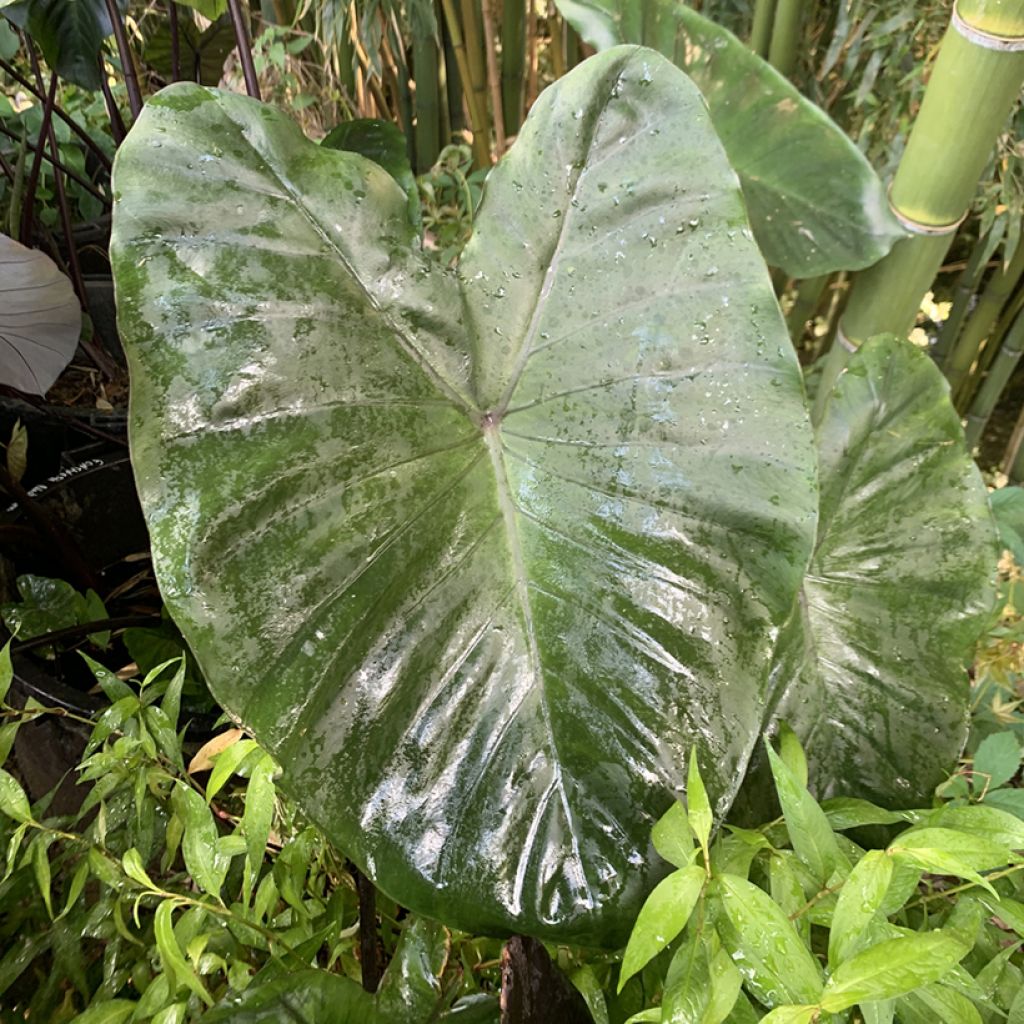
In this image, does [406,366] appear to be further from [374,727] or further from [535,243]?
[374,727]

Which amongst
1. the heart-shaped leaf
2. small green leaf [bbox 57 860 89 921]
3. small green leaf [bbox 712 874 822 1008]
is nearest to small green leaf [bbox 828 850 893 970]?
small green leaf [bbox 712 874 822 1008]

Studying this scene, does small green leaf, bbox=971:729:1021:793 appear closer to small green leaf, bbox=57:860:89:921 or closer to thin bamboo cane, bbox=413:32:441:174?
small green leaf, bbox=57:860:89:921

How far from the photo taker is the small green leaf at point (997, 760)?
2.17ft

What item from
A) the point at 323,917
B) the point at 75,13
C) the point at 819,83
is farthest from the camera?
the point at 819,83

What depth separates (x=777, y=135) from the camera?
2.75ft

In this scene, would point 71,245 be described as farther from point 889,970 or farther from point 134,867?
point 889,970

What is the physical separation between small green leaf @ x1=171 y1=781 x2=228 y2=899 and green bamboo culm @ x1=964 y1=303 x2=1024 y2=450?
1.38 meters

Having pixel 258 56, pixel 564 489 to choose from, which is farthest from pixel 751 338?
pixel 258 56

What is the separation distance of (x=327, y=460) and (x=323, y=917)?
1.22 feet

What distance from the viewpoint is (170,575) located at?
51cm

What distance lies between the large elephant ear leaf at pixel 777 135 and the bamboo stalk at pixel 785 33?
0.25 metres

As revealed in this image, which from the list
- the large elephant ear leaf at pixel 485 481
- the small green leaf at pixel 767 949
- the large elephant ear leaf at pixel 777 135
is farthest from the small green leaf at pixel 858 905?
the large elephant ear leaf at pixel 777 135

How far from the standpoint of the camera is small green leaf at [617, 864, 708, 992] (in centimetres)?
41

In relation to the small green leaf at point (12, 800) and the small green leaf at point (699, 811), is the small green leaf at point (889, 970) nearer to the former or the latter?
the small green leaf at point (699, 811)
